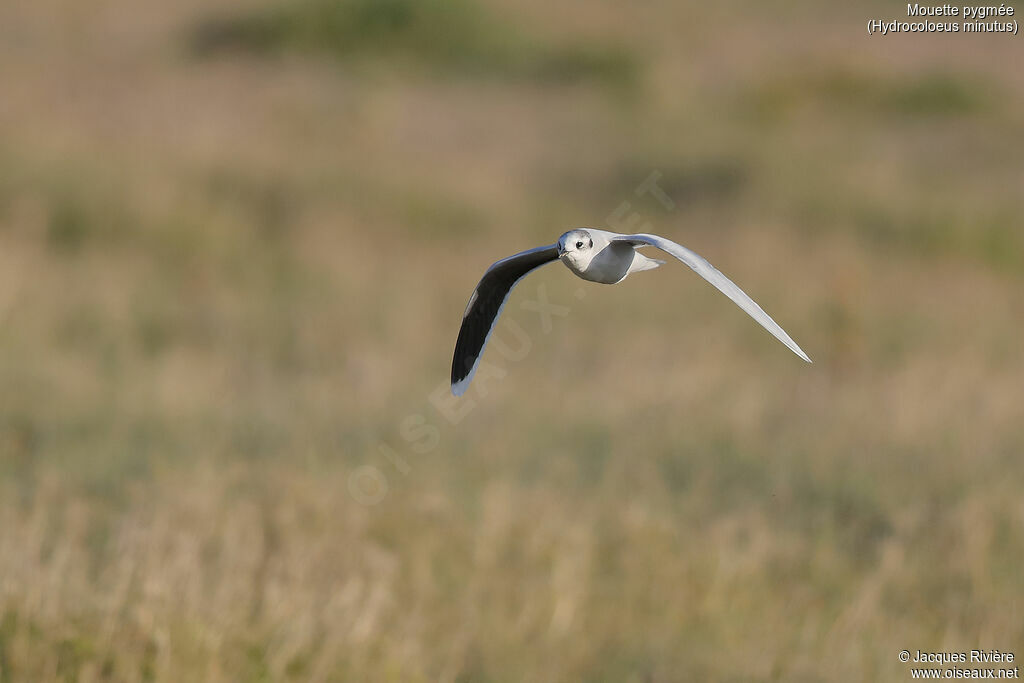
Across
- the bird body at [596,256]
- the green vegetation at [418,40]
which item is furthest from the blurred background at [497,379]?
the green vegetation at [418,40]

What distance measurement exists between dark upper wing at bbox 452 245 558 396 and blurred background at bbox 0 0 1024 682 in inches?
14.4

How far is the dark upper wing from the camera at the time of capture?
1.35m

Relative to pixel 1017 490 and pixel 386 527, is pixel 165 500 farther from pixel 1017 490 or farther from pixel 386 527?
pixel 1017 490

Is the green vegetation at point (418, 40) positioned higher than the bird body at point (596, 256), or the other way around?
the green vegetation at point (418, 40)

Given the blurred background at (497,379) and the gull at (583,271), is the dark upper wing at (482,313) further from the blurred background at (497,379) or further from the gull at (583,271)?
the blurred background at (497,379)

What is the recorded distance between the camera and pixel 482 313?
55.3 inches

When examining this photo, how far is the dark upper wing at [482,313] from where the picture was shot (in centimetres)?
135

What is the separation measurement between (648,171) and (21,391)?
34.6ft

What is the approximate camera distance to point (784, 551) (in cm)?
639

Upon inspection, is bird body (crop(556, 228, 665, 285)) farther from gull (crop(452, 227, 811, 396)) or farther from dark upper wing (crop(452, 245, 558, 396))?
dark upper wing (crop(452, 245, 558, 396))

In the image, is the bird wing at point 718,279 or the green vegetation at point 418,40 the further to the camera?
the green vegetation at point 418,40

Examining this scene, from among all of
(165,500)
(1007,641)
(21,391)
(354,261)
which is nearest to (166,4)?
(354,261)

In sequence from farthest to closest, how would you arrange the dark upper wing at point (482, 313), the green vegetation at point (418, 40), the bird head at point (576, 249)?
the green vegetation at point (418, 40), the dark upper wing at point (482, 313), the bird head at point (576, 249)

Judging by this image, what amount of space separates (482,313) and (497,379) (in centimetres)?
838
